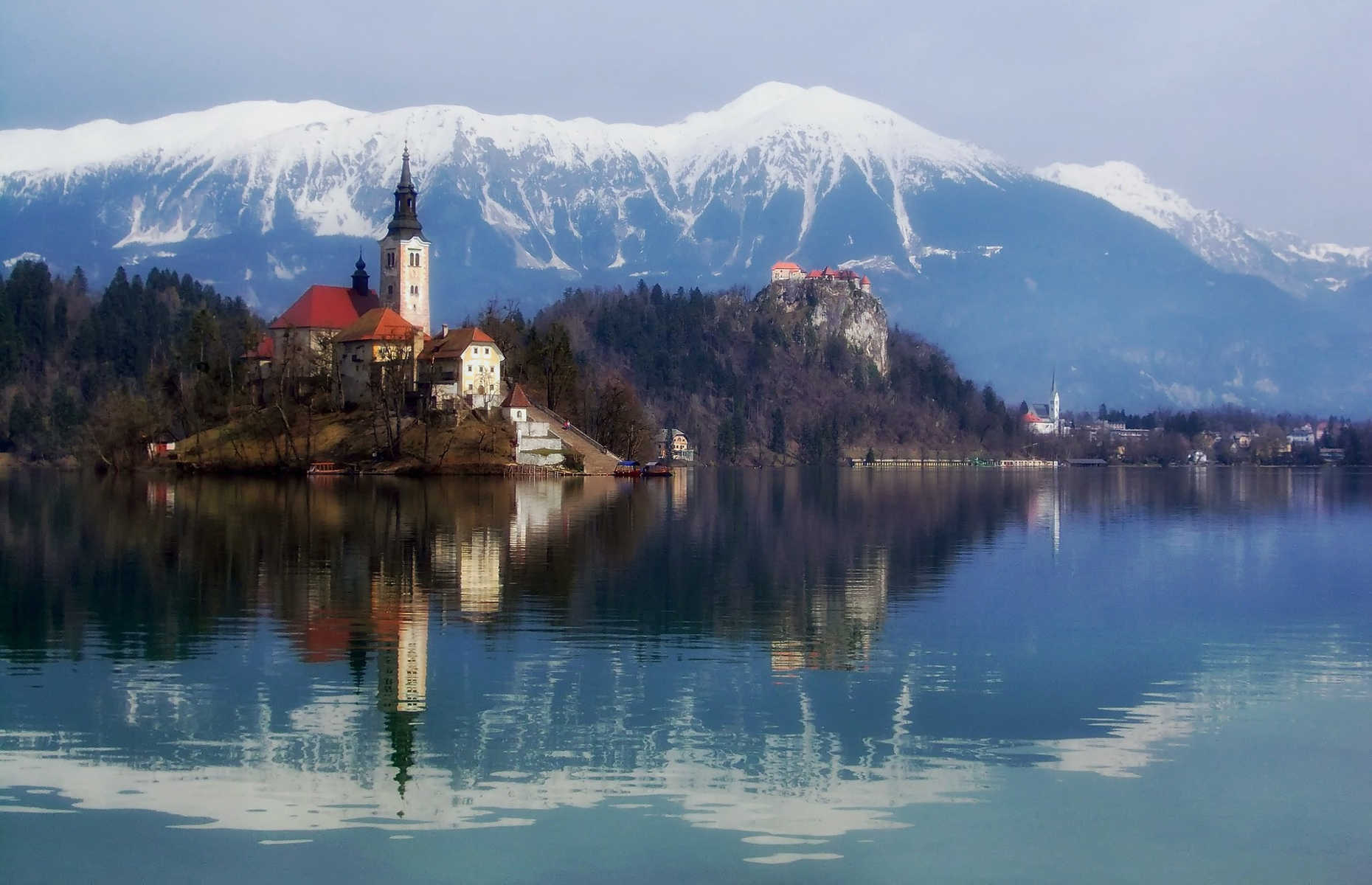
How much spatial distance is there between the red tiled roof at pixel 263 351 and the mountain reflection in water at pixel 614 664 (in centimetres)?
8432

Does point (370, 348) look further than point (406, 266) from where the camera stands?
No

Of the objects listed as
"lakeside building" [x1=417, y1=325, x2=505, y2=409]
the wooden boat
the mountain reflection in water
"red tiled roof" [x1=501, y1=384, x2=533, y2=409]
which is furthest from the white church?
the mountain reflection in water

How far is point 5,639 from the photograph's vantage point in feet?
94.4

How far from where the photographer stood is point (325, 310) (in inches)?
5620

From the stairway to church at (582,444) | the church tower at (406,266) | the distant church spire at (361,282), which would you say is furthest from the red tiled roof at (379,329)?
the stairway to church at (582,444)

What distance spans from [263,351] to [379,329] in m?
17.6

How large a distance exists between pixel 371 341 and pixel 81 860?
116 meters

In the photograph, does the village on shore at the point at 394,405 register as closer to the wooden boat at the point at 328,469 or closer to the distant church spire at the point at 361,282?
the wooden boat at the point at 328,469

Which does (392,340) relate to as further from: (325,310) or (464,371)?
(325,310)

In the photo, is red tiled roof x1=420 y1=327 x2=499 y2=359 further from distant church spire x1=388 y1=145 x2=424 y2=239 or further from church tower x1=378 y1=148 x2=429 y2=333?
distant church spire x1=388 y1=145 x2=424 y2=239

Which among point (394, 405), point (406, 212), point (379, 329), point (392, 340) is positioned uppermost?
point (406, 212)

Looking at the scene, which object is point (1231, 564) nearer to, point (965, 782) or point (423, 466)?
point (965, 782)

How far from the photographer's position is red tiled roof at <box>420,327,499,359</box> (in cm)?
12606

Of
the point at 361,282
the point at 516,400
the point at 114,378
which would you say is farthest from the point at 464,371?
the point at 114,378
